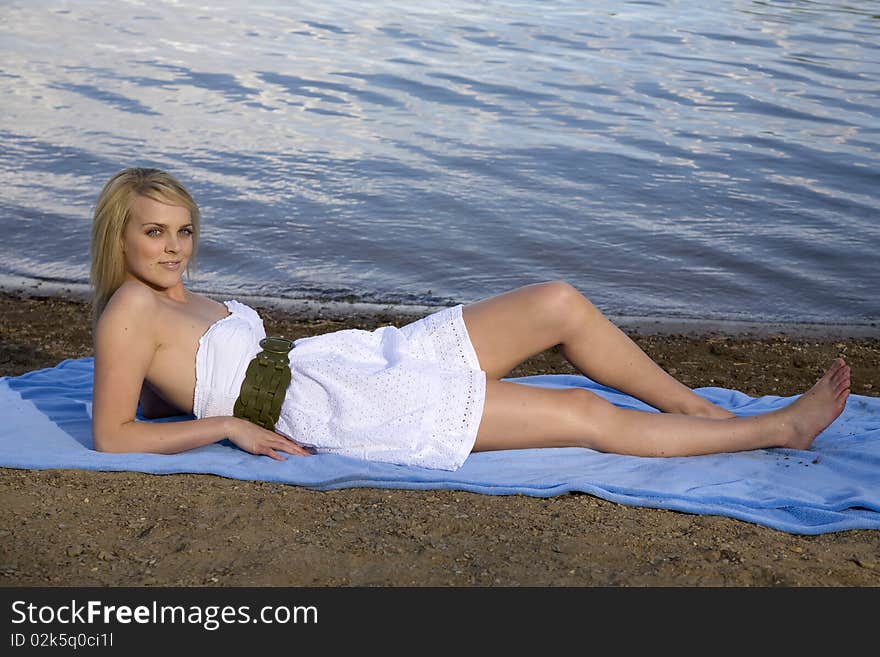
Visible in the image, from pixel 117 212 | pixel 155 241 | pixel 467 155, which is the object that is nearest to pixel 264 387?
pixel 155 241

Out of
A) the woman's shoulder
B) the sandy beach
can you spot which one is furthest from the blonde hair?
the sandy beach

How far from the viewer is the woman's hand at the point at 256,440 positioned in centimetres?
425

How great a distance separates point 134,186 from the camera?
13.8ft

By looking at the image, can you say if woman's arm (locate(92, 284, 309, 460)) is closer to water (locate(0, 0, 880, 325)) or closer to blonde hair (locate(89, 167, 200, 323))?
blonde hair (locate(89, 167, 200, 323))

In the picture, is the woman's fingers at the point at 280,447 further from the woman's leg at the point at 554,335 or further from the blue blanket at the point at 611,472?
the woman's leg at the point at 554,335

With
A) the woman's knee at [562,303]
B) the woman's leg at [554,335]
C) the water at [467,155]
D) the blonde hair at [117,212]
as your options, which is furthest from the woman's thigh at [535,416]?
the water at [467,155]

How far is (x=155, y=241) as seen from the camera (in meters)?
4.21

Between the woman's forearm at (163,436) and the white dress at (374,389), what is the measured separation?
0.11 metres

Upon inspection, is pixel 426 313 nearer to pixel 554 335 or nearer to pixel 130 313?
pixel 554 335

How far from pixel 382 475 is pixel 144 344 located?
987 mm

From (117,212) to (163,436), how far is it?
0.85m
